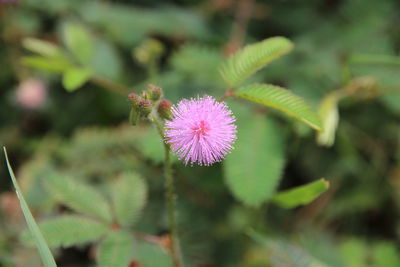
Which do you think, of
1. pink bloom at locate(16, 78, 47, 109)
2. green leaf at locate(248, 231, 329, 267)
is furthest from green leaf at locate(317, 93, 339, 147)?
pink bloom at locate(16, 78, 47, 109)

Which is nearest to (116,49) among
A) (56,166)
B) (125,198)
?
(56,166)

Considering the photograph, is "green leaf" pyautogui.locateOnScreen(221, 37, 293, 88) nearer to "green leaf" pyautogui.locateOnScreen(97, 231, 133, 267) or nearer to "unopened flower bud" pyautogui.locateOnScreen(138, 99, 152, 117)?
"unopened flower bud" pyautogui.locateOnScreen(138, 99, 152, 117)

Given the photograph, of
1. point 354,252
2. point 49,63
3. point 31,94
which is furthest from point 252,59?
point 31,94

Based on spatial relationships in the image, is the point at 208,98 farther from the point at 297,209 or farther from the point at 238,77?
the point at 297,209

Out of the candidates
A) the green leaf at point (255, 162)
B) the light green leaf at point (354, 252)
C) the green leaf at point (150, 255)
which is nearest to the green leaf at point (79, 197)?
the green leaf at point (150, 255)

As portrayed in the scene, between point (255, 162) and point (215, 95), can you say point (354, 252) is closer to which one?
point (255, 162)

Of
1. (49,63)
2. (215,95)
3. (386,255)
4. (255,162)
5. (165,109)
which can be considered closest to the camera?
(165,109)

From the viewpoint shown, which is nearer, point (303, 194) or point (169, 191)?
point (169, 191)
